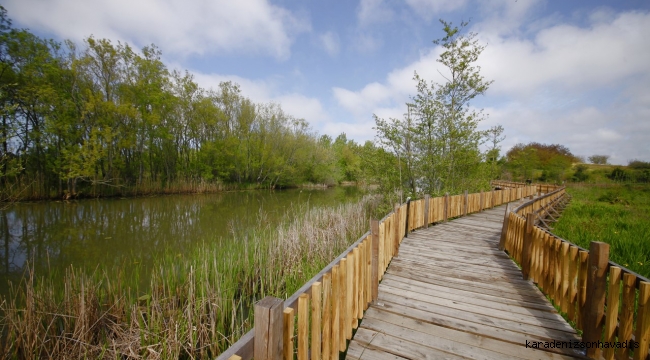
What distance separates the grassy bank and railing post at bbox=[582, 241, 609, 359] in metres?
3.71

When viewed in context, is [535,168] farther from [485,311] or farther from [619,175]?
[485,311]

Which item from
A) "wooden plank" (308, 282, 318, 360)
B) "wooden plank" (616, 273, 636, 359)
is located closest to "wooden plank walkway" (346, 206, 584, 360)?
"wooden plank" (616, 273, 636, 359)

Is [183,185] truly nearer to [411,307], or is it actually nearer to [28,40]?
[28,40]

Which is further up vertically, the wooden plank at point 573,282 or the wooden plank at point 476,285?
the wooden plank at point 573,282

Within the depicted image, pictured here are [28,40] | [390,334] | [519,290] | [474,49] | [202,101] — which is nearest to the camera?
[390,334]

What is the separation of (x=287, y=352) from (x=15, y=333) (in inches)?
155

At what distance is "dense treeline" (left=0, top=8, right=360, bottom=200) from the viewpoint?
45.1ft

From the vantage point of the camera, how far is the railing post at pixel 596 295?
8.02 feet

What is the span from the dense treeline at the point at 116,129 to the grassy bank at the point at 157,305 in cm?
584

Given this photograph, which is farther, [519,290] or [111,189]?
[111,189]

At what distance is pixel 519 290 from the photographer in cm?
394

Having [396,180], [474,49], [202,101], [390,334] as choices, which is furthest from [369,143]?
[202,101]

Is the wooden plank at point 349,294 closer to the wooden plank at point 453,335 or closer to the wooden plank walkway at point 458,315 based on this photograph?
the wooden plank walkway at point 458,315

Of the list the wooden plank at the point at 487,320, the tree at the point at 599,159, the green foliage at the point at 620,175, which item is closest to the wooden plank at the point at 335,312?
the wooden plank at the point at 487,320
